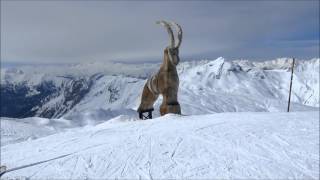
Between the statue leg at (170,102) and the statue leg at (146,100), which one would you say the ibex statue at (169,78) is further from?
the statue leg at (146,100)

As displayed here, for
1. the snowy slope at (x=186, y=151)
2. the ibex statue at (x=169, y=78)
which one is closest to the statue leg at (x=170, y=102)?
the ibex statue at (x=169, y=78)

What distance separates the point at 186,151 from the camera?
2277 centimetres

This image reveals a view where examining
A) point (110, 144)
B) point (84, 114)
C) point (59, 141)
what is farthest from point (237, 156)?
point (84, 114)

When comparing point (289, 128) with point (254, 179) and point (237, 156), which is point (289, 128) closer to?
point (237, 156)

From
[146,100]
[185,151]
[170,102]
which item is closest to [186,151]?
[185,151]

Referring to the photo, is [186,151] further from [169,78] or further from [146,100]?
[146,100]

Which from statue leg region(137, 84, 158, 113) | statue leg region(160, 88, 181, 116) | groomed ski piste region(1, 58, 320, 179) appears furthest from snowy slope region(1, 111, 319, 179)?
statue leg region(137, 84, 158, 113)

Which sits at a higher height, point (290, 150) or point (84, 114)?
point (290, 150)

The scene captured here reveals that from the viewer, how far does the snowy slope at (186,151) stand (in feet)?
67.7

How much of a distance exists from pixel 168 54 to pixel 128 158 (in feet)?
36.9

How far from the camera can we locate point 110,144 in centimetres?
2456

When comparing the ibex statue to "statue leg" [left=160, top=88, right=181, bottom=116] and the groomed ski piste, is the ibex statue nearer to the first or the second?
"statue leg" [left=160, top=88, right=181, bottom=116]

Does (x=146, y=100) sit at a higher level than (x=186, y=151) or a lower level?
higher

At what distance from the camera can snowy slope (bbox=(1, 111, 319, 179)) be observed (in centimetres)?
2062
